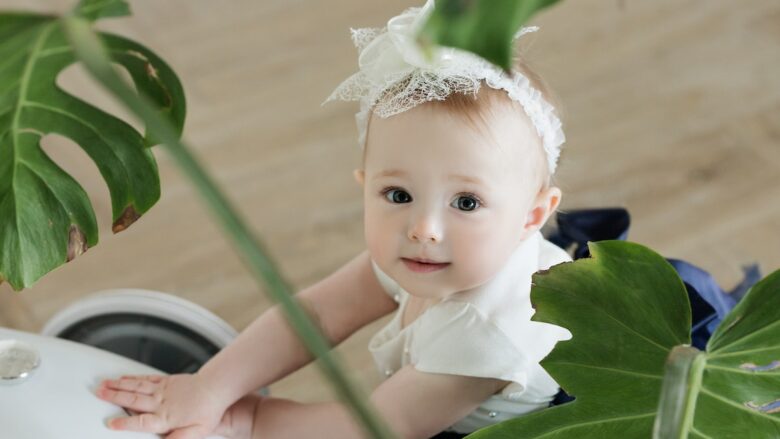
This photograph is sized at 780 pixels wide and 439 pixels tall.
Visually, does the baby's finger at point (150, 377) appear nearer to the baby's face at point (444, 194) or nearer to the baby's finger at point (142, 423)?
the baby's finger at point (142, 423)

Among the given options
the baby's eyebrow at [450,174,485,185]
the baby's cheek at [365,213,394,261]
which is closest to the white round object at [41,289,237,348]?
the baby's cheek at [365,213,394,261]

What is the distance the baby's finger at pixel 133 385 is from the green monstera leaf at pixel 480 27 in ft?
2.10

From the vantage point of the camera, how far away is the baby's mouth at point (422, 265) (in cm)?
101

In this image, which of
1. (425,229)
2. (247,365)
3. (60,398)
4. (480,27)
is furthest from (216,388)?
(480,27)

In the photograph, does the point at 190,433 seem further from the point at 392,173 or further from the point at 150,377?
the point at 392,173

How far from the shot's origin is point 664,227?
2004 millimetres

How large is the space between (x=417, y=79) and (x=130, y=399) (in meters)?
0.39

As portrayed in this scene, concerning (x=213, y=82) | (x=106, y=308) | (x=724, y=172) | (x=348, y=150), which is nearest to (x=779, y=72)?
(x=724, y=172)

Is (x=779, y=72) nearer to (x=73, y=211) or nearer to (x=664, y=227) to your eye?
(x=664, y=227)

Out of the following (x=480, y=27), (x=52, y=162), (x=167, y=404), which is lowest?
(x=480, y=27)

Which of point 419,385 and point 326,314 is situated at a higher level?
point 326,314

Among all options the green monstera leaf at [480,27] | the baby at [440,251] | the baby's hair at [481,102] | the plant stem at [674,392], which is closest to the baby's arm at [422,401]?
the baby at [440,251]

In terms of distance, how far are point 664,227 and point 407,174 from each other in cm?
113

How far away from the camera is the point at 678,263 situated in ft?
4.06
